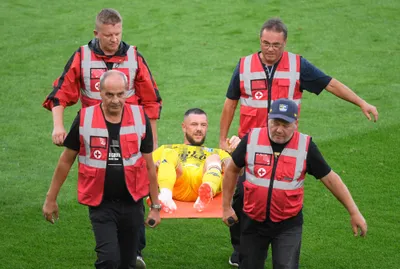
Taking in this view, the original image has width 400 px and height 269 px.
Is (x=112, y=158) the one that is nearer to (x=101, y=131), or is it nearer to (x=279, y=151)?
(x=101, y=131)

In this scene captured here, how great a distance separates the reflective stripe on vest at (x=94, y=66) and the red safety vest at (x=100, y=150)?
1008 millimetres

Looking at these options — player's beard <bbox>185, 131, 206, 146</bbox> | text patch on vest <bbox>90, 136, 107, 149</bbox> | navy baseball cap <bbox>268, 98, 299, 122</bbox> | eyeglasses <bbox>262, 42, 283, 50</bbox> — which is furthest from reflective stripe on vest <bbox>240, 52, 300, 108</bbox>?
text patch on vest <bbox>90, 136, 107, 149</bbox>

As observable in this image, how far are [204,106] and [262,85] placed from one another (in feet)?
19.1

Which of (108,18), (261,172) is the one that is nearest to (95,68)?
(108,18)

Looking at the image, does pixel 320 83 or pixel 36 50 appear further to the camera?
pixel 36 50

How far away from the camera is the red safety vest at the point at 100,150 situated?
7.44 meters

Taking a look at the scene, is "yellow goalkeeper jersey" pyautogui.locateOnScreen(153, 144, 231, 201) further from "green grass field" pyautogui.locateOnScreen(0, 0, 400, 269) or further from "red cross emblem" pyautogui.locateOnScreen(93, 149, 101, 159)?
"red cross emblem" pyautogui.locateOnScreen(93, 149, 101, 159)

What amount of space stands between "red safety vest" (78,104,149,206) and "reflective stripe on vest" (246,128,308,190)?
0.90 metres

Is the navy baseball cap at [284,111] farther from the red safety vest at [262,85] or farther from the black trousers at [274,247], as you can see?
the red safety vest at [262,85]

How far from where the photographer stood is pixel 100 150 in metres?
7.44

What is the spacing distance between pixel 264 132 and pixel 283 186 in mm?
458

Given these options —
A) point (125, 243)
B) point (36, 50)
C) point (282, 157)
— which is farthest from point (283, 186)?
point (36, 50)

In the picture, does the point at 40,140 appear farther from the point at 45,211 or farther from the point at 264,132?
the point at 264,132

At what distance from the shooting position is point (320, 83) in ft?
28.2
